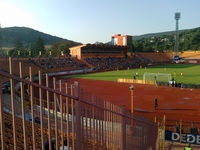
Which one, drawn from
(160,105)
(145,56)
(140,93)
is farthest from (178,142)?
(145,56)

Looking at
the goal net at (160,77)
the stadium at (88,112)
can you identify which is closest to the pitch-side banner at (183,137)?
the stadium at (88,112)

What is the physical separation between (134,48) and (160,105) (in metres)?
104

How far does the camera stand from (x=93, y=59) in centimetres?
7094

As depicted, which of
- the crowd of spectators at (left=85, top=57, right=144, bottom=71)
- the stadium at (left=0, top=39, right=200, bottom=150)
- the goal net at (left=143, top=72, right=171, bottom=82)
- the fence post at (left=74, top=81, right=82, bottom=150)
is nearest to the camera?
the stadium at (left=0, top=39, right=200, bottom=150)

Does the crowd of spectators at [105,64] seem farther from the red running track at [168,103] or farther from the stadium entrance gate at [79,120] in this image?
the stadium entrance gate at [79,120]

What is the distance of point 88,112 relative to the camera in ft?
12.5

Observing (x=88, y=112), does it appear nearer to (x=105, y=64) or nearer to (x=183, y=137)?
(x=183, y=137)

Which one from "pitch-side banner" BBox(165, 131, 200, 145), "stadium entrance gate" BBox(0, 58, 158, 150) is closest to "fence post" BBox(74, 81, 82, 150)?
"stadium entrance gate" BBox(0, 58, 158, 150)

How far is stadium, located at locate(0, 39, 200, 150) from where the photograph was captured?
98.2 inches

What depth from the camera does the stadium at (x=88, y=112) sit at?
2.49 metres

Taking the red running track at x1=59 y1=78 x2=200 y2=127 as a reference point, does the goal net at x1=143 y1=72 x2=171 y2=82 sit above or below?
above

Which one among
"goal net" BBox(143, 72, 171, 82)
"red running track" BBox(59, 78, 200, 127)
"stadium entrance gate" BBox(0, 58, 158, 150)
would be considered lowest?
A: "red running track" BBox(59, 78, 200, 127)

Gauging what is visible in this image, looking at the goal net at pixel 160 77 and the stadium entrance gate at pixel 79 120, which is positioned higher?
the stadium entrance gate at pixel 79 120

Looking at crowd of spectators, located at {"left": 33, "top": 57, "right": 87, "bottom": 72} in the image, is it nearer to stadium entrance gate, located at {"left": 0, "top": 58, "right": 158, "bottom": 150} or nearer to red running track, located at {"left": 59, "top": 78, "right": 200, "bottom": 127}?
red running track, located at {"left": 59, "top": 78, "right": 200, "bottom": 127}
